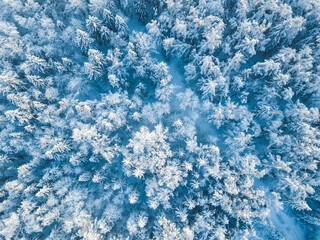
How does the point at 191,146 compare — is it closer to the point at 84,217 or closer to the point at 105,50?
the point at 84,217

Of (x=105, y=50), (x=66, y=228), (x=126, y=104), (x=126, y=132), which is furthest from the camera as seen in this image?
(x=105, y=50)

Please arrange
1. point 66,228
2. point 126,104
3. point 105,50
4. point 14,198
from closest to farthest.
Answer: point 66,228
point 14,198
point 126,104
point 105,50

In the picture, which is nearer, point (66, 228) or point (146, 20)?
point (66, 228)

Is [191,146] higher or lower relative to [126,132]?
higher

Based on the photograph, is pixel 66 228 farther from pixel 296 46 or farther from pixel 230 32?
pixel 296 46

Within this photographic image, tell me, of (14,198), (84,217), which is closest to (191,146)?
(84,217)

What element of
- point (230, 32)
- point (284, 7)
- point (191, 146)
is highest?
point (284, 7)
